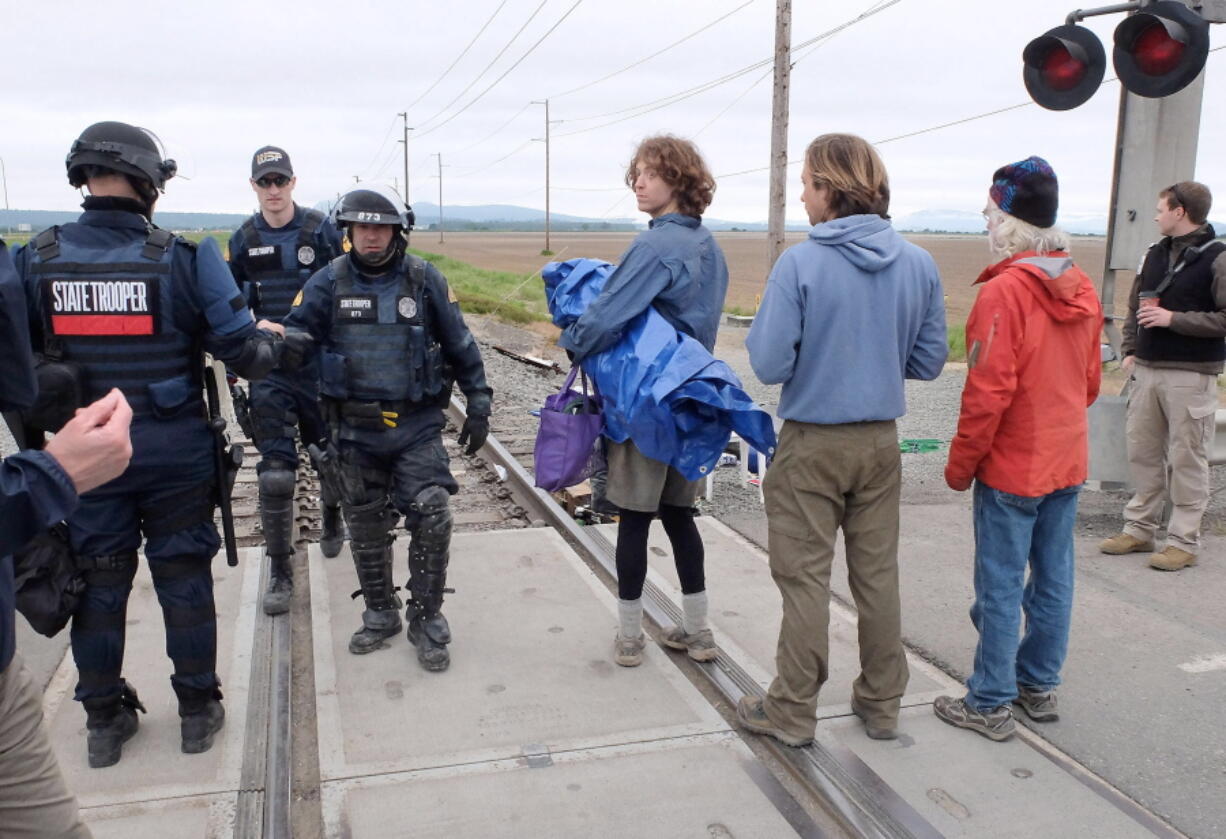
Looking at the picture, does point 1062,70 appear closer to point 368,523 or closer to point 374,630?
point 368,523

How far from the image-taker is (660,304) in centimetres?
406

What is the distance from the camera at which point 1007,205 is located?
12.2 ft

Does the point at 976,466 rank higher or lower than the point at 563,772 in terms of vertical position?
higher

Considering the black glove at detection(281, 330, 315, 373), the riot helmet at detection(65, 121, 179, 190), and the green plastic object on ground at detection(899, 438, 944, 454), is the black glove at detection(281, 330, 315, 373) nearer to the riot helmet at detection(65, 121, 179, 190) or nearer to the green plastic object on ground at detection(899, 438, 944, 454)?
the riot helmet at detection(65, 121, 179, 190)

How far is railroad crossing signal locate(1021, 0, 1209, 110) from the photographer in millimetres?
5348

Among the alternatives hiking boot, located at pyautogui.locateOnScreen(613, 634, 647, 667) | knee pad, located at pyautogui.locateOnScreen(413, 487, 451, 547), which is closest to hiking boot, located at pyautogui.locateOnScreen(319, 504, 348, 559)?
knee pad, located at pyautogui.locateOnScreen(413, 487, 451, 547)

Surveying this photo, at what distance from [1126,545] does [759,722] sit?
3.35m

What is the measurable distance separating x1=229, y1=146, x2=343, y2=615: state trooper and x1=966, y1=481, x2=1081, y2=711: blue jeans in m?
3.30

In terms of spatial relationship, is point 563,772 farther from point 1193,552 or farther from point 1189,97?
point 1189,97

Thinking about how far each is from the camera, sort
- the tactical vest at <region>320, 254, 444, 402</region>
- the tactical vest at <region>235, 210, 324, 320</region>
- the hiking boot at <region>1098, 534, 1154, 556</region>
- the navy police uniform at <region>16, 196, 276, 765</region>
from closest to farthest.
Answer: the navy police uniform at <region>16, 196, 276, 765</region>
the tactical vest at <region>320, 254, 444, 402</region>
the tactical vest at <region>235, 210, 324, 320</region>
the hiking boot at <region>1098, 534, 1154, 556</region>

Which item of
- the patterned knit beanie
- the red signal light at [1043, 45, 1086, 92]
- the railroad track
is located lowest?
the railroad track

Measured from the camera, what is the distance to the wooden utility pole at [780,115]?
1359cm

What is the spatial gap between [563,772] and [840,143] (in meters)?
2.45

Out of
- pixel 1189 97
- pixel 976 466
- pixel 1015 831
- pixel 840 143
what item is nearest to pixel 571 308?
pixel 840 143
